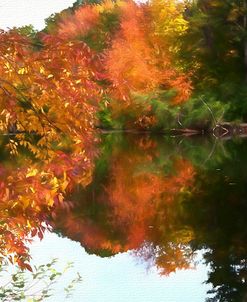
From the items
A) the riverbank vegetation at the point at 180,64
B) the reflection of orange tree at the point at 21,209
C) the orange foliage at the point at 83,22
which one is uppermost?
the reflection of orange tree at the point at 21,209

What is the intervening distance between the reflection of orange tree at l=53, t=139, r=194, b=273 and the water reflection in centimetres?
2

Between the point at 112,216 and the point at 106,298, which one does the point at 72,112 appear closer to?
the point at 106,298

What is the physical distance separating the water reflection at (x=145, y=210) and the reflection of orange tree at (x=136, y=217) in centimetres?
2

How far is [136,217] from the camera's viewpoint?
40.0 feet

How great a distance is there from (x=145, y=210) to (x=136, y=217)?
0.77 m

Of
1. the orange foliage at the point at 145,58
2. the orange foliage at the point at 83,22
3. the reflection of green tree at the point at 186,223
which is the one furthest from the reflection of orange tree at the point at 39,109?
the orange foliage at the point at 83,22

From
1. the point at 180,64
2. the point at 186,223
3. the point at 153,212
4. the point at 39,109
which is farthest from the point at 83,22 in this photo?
the point at 39,109

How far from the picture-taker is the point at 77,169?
5363 mm

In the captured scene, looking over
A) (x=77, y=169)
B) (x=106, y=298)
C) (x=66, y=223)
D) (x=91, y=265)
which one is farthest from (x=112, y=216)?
(x=77, y=169)

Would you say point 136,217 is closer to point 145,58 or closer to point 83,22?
point 145,58

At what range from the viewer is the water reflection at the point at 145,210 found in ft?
15.1

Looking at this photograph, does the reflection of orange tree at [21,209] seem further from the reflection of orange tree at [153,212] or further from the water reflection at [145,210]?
the reflection of orange tree at [153,212]

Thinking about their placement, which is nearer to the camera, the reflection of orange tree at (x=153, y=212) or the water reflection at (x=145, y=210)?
the water reflection at (x=145, y=210)

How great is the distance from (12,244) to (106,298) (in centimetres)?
319
